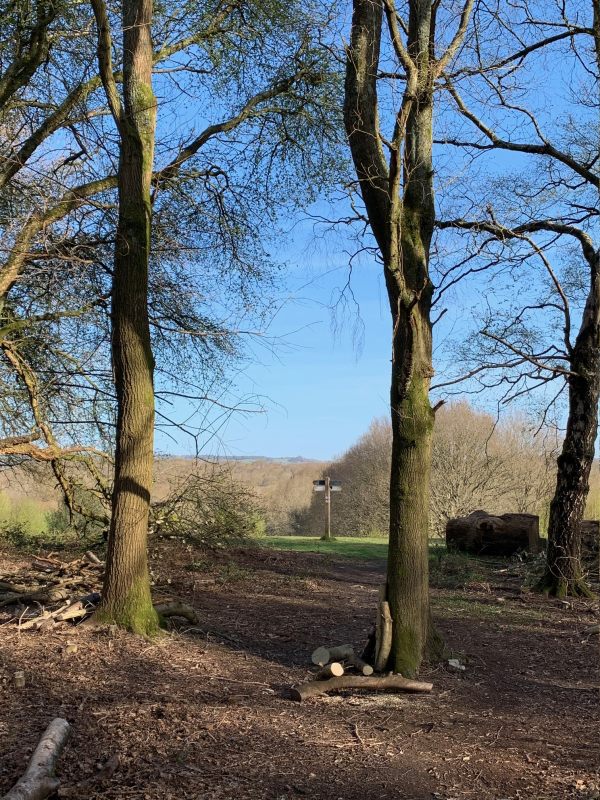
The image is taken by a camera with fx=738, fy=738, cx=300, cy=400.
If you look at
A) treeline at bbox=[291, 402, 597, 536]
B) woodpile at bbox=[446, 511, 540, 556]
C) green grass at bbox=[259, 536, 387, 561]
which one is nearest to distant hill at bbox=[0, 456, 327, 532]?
green grass at bbox=[259, 536, 387, 561]

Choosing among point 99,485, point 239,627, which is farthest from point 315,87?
point 239,627

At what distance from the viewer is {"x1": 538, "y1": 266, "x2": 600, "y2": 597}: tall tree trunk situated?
9.45 m

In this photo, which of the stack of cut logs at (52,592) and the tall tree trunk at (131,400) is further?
the stack of cut logs at (52,592)

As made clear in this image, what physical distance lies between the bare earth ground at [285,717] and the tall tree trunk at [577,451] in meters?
2.10

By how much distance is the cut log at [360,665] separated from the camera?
5309 mm

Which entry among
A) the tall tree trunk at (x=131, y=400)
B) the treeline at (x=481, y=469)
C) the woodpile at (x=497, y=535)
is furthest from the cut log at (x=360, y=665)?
the treeline at (x=481, y=469)

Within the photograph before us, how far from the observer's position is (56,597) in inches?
269

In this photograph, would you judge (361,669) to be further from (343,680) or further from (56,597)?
(56,597)

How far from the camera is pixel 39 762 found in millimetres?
3449

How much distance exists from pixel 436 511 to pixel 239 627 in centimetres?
1668

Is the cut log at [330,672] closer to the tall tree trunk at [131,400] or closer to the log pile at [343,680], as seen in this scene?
the log pile at [343,680]

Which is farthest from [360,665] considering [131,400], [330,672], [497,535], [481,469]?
[481,469]

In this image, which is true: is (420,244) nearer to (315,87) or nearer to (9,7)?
(315,87)

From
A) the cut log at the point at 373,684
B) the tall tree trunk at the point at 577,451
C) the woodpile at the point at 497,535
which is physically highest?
the tall tree trunk at the point at 577,451
